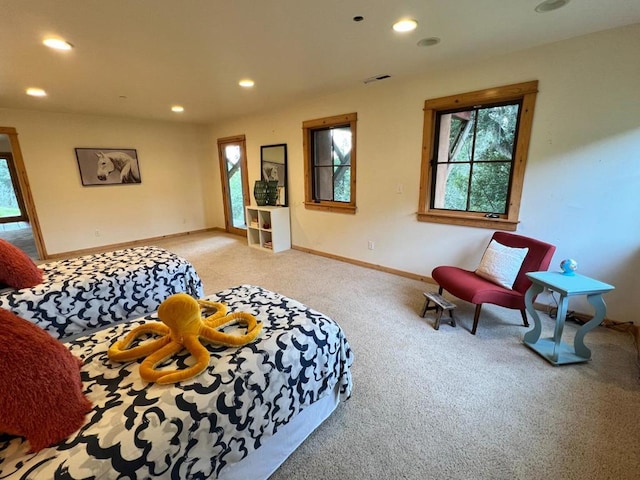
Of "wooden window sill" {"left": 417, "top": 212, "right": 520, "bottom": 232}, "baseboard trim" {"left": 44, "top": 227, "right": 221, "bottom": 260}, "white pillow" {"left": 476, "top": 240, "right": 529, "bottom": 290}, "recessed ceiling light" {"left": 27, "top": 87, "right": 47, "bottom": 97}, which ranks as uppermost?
"recessed ceiling light" {"left": 27, "top": 87, "right": 47, "bottom": 97}

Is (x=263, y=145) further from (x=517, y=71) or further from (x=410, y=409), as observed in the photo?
(x=410, y=409)

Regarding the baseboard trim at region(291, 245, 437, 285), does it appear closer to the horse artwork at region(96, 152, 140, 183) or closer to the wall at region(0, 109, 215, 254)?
the wall at region(0, 109, 215, 254)

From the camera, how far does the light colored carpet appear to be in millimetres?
1350

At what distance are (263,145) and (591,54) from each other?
4286 mm

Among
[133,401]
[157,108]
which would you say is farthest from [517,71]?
[157,108]

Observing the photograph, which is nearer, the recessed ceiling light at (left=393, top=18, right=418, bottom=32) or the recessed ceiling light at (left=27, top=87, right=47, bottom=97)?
Answer: the recessed ceiling light at (left=393, top=18, right=418, bottom=32)

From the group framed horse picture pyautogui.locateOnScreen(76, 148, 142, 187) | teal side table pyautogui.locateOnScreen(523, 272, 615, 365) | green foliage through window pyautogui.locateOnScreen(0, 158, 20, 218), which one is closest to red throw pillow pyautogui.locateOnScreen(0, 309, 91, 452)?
teal side table pyautogui.locateOnScreen(523, 272, 615, 365)

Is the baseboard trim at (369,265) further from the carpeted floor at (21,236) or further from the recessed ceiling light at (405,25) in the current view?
the carpeted floor at (21,236)

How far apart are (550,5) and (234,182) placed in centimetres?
547

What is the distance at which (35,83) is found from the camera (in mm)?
3078

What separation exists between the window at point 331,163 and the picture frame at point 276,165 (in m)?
0.52

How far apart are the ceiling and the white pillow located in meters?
1.75

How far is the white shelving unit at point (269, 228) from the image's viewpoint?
4.81 metres

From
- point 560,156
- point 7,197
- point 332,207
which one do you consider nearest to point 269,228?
point 332,207
